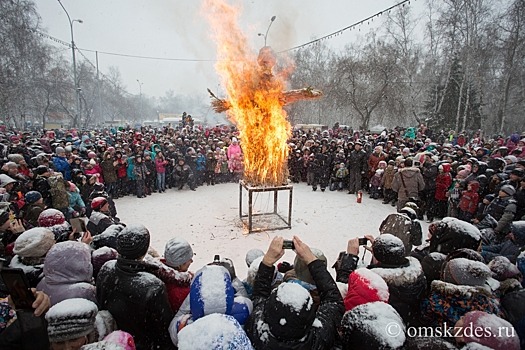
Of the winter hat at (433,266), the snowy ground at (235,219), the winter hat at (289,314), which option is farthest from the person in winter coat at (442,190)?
the winter hat at (289,314)

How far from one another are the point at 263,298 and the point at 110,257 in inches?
74.2

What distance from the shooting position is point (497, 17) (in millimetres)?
21469

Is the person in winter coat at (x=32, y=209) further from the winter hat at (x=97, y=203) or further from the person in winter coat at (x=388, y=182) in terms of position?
the person in winter coat at (x=388, y=182)

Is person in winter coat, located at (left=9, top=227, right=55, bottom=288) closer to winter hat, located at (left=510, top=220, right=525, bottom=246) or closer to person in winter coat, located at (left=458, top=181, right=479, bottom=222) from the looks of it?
winter hat, located at (left=510, top=220, right=525, bottom=246)

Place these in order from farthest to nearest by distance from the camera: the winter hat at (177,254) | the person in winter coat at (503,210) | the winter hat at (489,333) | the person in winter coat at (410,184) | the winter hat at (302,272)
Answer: the person in winter coat at (410,184), the person in winter coat at (503,210), the winter hat at (177,254), the winter hat at (302,272), the winter hat at (489,333)

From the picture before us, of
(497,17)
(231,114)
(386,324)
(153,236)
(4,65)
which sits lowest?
(153,236)

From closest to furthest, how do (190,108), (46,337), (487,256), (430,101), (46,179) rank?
Result: (46,337) → (487,256) → (46,179) → (430,101) → (190,108)

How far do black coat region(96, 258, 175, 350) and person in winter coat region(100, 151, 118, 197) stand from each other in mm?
9187

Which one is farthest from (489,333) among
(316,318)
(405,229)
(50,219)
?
(50,219)

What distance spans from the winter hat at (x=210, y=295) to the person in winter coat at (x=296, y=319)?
255 mm

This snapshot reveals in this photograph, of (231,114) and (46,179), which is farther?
(231,114)

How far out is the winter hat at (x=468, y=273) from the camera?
247 centimetres

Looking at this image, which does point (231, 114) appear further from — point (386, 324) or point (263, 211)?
point (386, 324)

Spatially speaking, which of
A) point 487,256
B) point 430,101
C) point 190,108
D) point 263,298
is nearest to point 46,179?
point 263,298
